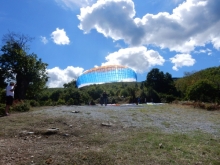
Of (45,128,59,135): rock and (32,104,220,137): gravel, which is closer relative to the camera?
(45,128,59,135): rock

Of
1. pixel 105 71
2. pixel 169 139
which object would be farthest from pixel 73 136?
pixel 105 71

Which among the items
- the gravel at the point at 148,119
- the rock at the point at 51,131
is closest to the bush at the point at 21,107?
the gravel at the point at 148,119

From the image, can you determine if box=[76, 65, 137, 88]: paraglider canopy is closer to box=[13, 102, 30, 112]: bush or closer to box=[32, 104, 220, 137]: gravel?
box=[32, 104, 220, 137]: gravel

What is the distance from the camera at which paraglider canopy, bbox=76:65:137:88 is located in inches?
1373

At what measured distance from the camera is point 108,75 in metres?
35.2

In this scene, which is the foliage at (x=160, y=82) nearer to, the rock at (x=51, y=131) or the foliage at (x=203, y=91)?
the foliage at (x=203, y=91)

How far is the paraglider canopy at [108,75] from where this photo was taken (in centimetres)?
3488

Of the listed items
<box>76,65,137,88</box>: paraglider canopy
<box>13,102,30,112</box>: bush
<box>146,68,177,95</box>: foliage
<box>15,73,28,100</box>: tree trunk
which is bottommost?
<box>13,102,30,112</box>: bush

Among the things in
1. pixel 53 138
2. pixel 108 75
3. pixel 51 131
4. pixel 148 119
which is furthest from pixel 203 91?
pixel 53 138

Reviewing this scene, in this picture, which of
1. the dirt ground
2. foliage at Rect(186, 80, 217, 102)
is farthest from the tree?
foliage at Rect(186, 80, 217, 102)

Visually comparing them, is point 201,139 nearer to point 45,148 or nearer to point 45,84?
point 45,148

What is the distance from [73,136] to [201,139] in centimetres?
449

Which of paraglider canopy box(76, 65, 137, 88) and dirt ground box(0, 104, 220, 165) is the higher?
paraglider canopy box(76, 65, 137, 88)

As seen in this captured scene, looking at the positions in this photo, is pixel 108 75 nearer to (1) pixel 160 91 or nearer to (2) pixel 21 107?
(2) pixel 21 107
